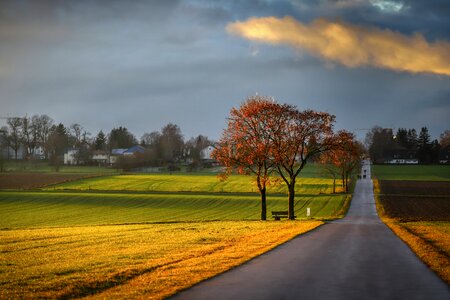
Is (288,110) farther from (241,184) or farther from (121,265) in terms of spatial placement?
(241,184)

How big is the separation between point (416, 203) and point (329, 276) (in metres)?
57.2

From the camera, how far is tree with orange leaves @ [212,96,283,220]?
45.6 metres

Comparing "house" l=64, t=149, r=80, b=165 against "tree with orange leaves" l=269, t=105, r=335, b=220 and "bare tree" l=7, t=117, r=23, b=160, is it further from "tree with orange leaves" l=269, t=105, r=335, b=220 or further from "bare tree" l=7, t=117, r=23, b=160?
"tree with orange leaves" l=269, t=105, r=335, b=220

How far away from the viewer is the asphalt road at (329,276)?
13.1 metres

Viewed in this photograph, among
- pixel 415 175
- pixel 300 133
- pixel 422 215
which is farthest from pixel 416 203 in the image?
pixel 415 175

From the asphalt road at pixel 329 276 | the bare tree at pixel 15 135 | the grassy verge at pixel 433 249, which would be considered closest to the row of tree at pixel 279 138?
the grassy verge at pixel 433 249

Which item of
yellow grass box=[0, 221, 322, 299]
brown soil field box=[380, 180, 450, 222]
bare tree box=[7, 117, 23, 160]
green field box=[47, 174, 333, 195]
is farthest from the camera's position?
bare tree box=[7, 117, 23, 160]

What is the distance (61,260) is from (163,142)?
530ft

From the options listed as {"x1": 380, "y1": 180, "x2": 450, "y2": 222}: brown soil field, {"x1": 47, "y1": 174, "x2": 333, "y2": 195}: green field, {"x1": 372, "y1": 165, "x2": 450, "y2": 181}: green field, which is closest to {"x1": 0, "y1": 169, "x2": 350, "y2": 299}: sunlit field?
{"x1": 380, "y1": 180, "x2": 450, "y2": 222}: brown soil field

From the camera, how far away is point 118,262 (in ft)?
59.3

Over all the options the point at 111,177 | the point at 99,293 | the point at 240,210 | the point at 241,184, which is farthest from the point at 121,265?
the point at 111,177

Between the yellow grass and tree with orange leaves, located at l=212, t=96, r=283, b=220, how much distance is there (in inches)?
709

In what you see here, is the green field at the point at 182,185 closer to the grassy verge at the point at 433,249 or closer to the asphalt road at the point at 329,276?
the grassy verge at the point at 433,249

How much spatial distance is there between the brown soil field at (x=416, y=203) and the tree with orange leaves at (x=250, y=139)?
507 inches
